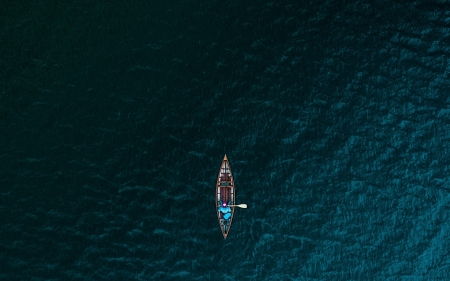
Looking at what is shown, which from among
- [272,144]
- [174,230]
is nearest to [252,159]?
[272,144]

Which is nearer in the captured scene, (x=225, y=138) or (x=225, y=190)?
(x=225, y=190)

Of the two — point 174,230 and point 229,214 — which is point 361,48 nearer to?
point 229,214

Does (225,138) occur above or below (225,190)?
above
